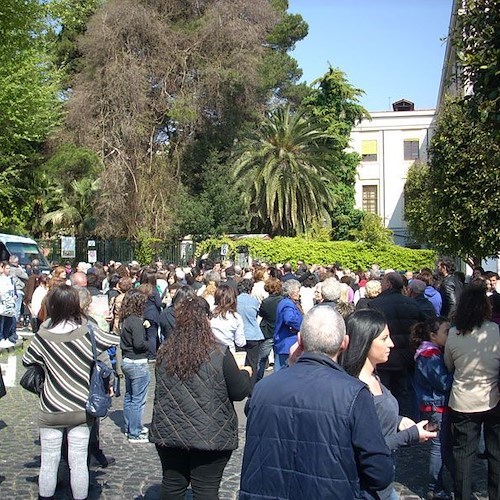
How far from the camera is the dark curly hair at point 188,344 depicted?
15.6 ft

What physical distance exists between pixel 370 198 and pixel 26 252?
41.3 meters

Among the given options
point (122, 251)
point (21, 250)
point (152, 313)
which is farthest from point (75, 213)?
point (152, 313)

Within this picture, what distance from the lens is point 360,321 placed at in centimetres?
402

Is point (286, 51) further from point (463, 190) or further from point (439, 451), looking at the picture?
point (439, 451)

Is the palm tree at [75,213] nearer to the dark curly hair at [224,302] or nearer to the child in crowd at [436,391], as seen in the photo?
the dark curly hair at [224,302]

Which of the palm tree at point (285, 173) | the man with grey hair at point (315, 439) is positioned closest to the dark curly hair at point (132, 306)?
the man with grey hair at point (315, 439)

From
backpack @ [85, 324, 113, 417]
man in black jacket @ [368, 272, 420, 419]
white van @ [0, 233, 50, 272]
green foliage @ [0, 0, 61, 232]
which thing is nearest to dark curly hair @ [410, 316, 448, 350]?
man in black jacket @ [368, 272, 420, 419]

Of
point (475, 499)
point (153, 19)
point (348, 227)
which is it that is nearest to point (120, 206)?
point (153, 19)

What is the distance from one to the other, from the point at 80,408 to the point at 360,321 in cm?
249

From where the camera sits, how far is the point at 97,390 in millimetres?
5629

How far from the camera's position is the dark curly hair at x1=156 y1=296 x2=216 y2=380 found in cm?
475

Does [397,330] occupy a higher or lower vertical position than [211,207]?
lower

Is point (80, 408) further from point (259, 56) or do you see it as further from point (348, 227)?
point (348, 227)

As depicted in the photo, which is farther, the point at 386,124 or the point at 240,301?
the point at 386,124
